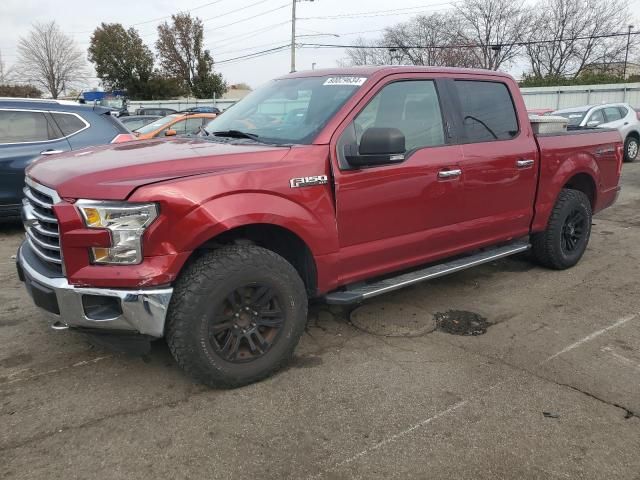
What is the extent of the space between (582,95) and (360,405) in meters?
29.0

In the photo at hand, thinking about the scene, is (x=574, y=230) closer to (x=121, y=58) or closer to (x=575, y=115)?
(x=575, y=115)

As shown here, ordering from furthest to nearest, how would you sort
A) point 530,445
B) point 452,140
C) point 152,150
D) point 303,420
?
point 452,140 → point 152,150 → point 303,420 → point 530,445

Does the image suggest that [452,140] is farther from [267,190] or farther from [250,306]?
[250,306]

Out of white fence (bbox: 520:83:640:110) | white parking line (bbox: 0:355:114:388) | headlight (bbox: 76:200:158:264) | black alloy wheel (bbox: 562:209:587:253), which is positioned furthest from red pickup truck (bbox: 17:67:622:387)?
white fence (bbox: 520:83:640:110)

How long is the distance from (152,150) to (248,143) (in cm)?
61

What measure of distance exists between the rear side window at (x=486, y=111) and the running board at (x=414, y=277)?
974mm

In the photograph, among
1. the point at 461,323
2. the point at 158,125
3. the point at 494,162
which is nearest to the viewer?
the point at 461,323

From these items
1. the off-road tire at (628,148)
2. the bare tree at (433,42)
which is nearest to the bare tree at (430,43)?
the bare tree at (433,42)

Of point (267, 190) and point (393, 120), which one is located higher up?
point (393, 120)

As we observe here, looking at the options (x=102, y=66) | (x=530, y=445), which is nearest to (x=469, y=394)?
(x=530, y=445)

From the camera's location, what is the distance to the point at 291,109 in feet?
12.7

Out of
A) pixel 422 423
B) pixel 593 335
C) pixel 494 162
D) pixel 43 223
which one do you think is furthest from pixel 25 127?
pixel 593 335

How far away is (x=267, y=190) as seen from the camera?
309 cm

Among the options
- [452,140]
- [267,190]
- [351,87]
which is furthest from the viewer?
[452,140]
